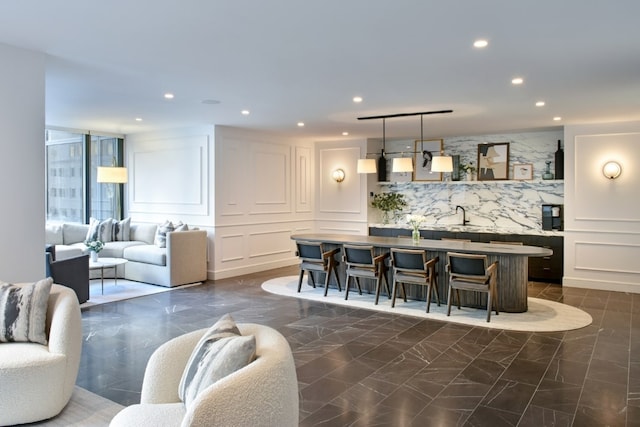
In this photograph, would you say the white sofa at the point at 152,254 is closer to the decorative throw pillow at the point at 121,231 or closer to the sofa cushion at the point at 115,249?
the sofa cushion at the point at 115,249

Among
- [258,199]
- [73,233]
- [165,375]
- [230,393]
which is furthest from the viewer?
[258,199]

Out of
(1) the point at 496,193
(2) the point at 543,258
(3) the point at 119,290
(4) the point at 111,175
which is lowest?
(3) the point at 119,290

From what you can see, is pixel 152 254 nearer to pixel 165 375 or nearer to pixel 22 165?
pixel 22 165

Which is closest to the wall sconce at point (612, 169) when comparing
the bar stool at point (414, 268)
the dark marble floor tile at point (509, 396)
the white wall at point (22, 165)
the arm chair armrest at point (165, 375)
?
the bar stool at point (414, 268)

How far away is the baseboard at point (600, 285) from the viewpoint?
697cm

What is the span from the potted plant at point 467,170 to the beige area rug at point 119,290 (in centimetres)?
521

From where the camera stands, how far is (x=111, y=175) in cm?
802

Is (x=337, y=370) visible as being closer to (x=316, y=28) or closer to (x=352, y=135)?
(x=316, y=28)

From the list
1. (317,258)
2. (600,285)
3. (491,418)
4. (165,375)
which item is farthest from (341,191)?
(165,375)

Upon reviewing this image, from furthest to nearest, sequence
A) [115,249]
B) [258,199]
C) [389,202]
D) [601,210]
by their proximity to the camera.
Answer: [389,202], [258,199], [115,249], [601,210]

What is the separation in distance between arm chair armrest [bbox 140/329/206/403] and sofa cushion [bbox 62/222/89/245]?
6.85 meters

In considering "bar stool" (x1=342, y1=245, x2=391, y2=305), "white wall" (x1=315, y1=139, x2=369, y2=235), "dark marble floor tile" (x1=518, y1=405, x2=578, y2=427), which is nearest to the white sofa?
"bar stool" (x1=342, y1=245, x2=391, y2=305)

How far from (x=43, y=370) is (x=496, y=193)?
25.3 feet

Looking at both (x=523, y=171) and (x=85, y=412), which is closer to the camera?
(x=85, y=412)
